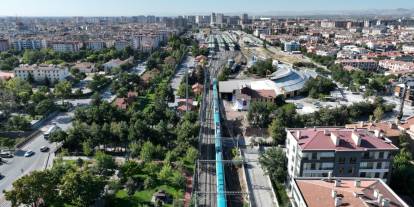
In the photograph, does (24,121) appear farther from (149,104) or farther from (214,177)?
(214,177)

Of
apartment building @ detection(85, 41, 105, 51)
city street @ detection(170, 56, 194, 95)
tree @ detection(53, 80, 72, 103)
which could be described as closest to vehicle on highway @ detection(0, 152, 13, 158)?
tree @ detection(53, 80, 72, 103)

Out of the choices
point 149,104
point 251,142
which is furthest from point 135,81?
point 251,142

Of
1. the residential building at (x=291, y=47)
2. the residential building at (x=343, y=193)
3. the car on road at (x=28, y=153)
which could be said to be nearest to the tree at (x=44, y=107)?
the car on road at (x=28, y=153)

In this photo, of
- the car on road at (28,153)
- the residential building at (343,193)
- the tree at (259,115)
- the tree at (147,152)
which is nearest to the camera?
the residential building at (343,193)

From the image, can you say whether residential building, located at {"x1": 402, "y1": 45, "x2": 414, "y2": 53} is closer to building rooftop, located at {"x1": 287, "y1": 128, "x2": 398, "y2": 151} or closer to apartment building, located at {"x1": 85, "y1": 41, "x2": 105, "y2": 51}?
building rooftop, located at {"x1": 287, "y1": 128, "x2": 398, "y2": 151}

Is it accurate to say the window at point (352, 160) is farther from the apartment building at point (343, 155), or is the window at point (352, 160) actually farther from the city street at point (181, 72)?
the city street at point (181, 72)

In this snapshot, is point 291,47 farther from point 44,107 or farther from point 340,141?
point 340,141

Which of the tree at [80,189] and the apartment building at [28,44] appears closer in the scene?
the tree at [80,189]
